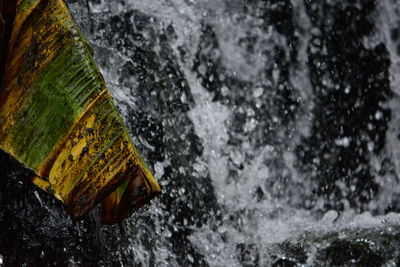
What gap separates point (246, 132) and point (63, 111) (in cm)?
105

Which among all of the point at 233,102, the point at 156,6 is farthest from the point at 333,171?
the point at 156,6

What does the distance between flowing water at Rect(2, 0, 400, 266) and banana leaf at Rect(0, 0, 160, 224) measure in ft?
2.69

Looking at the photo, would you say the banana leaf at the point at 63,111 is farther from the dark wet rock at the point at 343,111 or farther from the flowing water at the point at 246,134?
the dark wet rock at the point at 343,111

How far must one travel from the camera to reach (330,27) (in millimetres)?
2273

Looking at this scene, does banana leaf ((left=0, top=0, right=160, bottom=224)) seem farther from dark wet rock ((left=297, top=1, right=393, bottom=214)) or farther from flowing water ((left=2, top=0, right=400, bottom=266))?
dark wet rock ((left=297, top=1, right=393, bottom=214))

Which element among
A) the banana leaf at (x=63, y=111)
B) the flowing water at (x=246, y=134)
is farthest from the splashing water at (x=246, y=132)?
the banana leaf at (x=63, y=111)

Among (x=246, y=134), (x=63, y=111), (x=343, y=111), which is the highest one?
(x=63, y=111)

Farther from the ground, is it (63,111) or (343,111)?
(63,111)

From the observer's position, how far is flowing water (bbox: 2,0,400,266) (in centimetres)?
217

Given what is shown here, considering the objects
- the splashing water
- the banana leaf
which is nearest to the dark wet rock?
the splashing water

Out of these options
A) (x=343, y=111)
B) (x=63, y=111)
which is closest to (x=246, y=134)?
(x=343, y=111)

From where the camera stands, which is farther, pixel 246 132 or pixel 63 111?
pixel 246 132

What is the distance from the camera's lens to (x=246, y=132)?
2201 millimetres

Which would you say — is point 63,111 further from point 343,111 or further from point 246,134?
point 343,111
